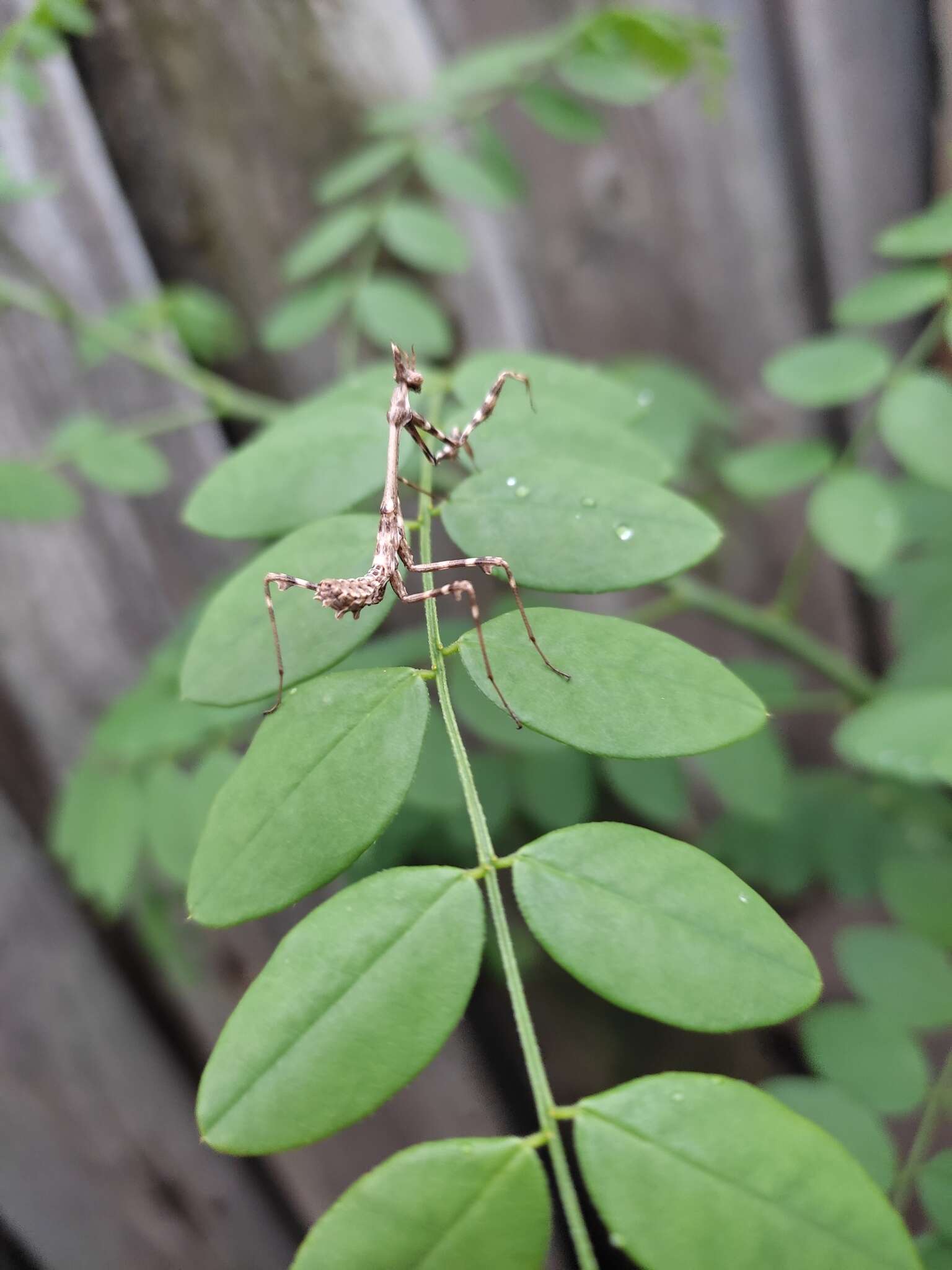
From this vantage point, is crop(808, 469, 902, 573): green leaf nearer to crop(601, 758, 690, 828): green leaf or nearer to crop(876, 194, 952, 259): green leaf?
crop(876, 194, 952, 259): green leaf

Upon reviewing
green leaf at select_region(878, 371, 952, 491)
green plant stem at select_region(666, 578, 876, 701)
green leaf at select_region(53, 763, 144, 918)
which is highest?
green leaf at select_region(878, 371, 952, 491)

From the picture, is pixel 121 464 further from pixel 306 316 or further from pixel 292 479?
pixel 292 479

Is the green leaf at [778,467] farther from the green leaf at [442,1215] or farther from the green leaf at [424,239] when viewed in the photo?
the green leaf at [442,1215]

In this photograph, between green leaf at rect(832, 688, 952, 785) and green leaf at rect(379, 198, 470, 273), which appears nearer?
green leaf at rect(832, 688, 952, 785)

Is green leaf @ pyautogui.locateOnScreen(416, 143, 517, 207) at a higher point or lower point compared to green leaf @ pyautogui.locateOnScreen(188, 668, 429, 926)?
higher

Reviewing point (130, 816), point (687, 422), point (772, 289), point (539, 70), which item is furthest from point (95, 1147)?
point (772, 289)

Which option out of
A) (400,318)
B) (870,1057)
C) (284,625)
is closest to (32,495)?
(284,625)

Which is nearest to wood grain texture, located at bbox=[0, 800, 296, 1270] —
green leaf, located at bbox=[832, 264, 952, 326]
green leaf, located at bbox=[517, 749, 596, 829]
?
green leaf, located at bbox=[517, 749, 596, 829]

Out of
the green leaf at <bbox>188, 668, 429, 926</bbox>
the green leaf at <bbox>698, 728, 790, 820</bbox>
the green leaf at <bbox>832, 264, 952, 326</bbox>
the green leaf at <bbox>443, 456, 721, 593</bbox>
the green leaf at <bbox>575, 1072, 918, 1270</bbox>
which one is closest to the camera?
the green leaf at <bbox>575, 1072, 918, 1270</bbox>
